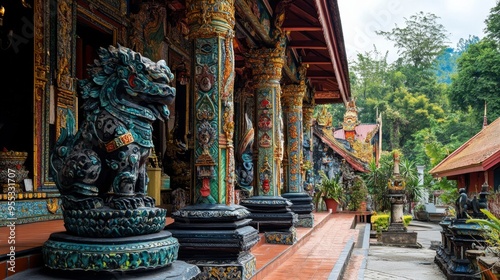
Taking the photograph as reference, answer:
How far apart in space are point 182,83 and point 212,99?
509cm

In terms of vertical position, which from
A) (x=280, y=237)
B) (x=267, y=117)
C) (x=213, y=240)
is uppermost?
(x=267, y=117)

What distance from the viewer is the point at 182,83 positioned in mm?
9750

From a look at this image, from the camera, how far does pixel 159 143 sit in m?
8.90

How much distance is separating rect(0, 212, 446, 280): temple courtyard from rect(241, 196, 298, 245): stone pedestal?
0.18 metres

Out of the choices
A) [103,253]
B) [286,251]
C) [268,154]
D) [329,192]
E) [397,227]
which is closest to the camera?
[103,253]

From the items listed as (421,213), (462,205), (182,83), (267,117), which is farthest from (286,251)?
(421,213)

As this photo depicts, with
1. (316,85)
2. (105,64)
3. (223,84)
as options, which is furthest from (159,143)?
(316,85)

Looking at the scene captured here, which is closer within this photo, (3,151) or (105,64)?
(105,64)

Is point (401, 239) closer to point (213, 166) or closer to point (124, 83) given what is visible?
point (213, 166)

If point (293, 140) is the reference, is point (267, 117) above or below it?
above

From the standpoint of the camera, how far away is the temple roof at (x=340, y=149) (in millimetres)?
25281

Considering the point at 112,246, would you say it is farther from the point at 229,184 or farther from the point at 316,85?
the point at 316,85

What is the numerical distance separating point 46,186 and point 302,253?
3822mm

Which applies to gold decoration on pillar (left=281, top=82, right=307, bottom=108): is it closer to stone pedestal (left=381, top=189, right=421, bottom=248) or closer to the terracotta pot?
the terracotta pot
